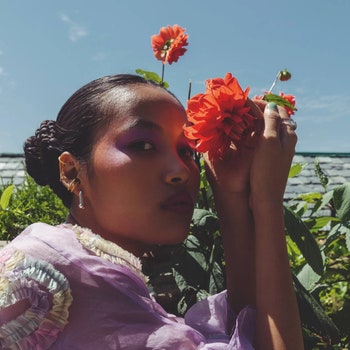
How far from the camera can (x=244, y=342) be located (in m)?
1.07

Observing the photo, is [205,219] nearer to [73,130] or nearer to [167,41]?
[73,130]

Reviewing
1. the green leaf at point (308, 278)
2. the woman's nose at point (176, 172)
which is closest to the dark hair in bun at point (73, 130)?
the woman's nose at point (176, 172)

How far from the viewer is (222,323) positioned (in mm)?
1234

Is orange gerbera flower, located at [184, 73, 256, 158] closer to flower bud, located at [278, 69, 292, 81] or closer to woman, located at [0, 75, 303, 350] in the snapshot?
woman, located at [0, 75, 303, 350]

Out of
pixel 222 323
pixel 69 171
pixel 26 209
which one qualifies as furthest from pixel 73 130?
pixel 26 209

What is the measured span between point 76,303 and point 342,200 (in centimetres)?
132

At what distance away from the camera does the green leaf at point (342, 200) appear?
2.07m

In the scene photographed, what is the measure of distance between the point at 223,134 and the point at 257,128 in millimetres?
93

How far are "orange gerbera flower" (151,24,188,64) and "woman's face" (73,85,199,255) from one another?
1334mm

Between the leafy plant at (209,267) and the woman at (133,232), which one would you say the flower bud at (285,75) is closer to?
the leafy plant at (209,267)

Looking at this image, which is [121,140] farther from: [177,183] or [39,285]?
[39,285]

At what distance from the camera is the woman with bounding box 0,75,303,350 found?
1.02 m

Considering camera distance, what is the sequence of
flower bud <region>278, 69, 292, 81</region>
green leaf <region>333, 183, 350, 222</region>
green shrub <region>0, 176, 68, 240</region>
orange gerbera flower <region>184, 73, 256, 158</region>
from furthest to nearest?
green shrub <region>0, 176, 68, 240</region>, flower bud <region>278, 69, 292, 81</region>, green leaf <region>333, 183, 350, 222</region>, orange gerbera flower <region>184, 73, 256, 158</region>

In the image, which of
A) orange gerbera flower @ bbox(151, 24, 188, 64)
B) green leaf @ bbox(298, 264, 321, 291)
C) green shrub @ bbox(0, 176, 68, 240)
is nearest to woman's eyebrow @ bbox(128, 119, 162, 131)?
green leaf @ bbox(298, 264, 321, 291)
